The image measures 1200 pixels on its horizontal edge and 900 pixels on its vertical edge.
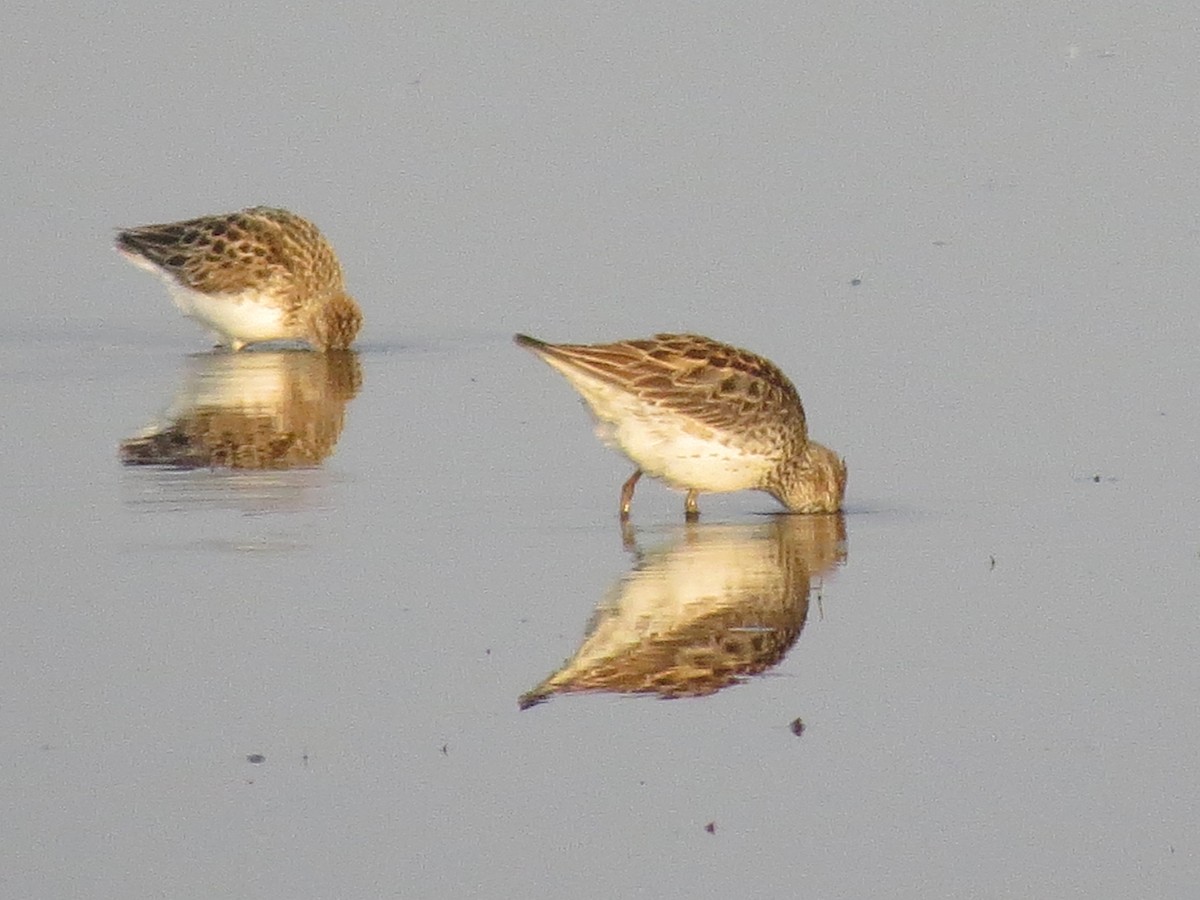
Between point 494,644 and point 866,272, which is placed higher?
point 866,272

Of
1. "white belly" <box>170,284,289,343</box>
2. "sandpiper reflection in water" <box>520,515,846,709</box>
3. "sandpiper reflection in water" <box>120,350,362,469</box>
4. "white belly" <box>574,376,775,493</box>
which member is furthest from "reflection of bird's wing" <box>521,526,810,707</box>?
"white belly" <box>170,284,289,343</box>

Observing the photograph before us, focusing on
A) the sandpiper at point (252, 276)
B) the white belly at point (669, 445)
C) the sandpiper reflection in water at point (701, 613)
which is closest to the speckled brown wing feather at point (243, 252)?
the sandpiper at point (252, 276)

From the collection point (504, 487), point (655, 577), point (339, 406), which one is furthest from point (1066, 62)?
point (655, 577)

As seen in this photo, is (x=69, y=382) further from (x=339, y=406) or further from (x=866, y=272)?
(x=866, y=272)

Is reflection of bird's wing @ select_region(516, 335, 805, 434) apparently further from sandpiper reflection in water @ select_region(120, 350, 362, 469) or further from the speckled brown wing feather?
the speckled brown wing feather

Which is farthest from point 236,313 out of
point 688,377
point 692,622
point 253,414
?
point 692,622

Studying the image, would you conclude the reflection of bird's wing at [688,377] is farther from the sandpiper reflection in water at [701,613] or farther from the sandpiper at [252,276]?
the sandpiper at [252,276]
